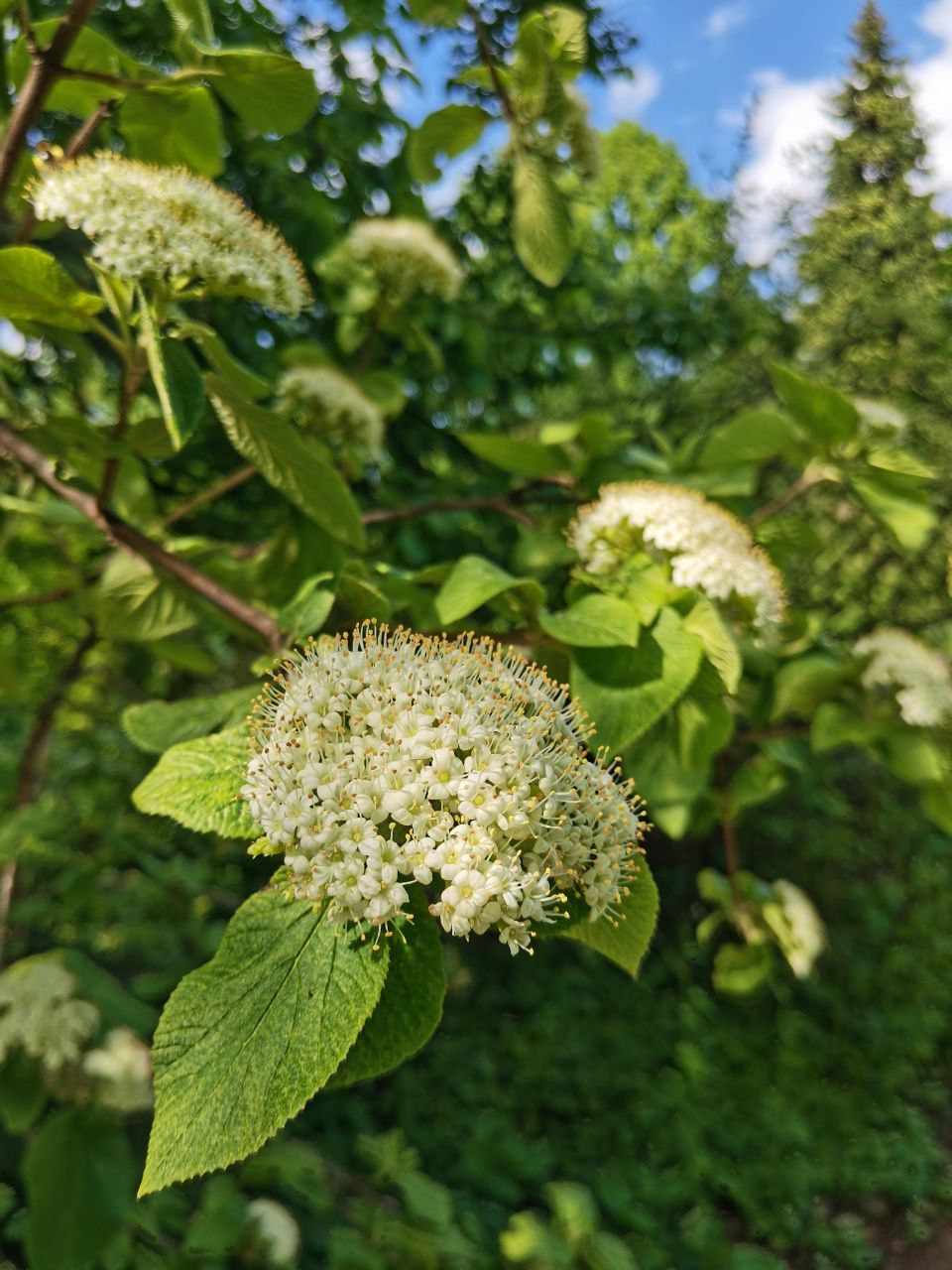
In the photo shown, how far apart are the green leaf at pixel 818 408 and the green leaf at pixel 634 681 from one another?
673mm

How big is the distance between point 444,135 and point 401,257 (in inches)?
18.8

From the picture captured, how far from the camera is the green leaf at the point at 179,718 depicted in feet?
2.94

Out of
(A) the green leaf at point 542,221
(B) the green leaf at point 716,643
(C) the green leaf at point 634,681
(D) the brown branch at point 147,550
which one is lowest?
(D) the brown branch at point 147,550

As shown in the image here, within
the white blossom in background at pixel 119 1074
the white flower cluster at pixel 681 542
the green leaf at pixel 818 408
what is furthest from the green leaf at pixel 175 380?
the white blossom in background at pixel 119 1074

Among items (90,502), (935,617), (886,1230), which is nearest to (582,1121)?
(886,1230)

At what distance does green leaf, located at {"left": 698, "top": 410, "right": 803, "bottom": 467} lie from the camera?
1.46 metres

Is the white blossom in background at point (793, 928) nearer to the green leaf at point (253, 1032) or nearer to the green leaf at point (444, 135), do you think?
the green leaf at point (253, 1032)

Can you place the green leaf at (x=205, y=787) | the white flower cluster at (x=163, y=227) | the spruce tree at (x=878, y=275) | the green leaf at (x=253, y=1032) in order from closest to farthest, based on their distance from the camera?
1. the green leaf at (x=253, y=1032)
2. the green leaf at (x=205, y=787)
3. the white flower cluster at (x=163, y=227)
4. the spruce tree at (x=878, y=275)

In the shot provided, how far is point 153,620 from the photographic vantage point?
130cm

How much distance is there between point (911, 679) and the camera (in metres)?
1.33

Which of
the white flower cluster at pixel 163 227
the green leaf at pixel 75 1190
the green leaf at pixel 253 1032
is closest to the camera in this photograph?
the green leaf at pixel 253 1032

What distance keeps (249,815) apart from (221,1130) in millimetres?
219

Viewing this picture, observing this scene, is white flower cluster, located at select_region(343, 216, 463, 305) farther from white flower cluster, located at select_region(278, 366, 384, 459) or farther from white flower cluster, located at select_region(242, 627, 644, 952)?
white flower cluster, located at select_region(242, 627, 644, 952)

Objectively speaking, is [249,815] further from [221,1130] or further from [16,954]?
[16,954]
